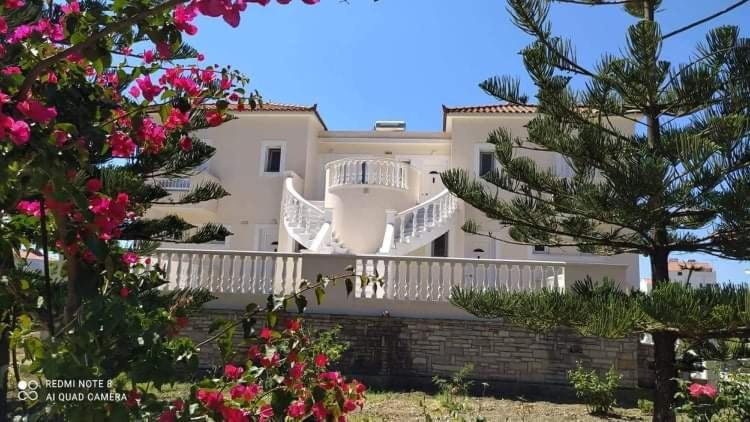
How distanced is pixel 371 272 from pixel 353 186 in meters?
4.23

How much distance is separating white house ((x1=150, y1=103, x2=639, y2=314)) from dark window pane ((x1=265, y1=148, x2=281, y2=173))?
3cm

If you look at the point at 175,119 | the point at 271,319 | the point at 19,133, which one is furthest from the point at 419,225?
the point at 19,133

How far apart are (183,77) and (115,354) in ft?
5.25

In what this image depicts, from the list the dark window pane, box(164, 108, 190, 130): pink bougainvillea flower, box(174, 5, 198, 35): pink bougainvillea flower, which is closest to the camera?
box(174, 5, 198, 35): pink bougainvillea flower

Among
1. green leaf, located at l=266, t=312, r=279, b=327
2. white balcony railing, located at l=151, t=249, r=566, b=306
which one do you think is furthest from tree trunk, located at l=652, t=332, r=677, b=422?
white balcony railing, located at l=151, t=249, r=566, b=306

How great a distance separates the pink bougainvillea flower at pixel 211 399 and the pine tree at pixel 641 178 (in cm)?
282

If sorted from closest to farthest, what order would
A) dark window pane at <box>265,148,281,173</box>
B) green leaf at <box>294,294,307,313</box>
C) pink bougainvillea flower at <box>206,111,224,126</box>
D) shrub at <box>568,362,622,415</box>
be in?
green leaf at <box>294,294,307,313</box>, pink bougainvillea flower at <box>206,111,224,126</box>, shrub at <box>568,362,622,415</box>, dark window pane at <box>265,148,281,173</box>

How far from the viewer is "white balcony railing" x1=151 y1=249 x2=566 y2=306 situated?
916 centimetres

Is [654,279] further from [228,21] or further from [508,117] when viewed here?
[508,117]

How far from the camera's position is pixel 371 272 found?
9750mm

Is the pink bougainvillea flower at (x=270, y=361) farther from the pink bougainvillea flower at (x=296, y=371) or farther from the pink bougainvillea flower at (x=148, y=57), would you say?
the pink bougainvillea flower at (x=148, y=57)

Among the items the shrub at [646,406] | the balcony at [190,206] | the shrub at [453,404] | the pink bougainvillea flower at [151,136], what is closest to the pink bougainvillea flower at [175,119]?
the pink bougainvillea flower at [151,136]

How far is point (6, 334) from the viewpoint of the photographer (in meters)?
2.26

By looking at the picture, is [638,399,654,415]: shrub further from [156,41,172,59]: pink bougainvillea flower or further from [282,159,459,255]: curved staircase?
[156,41,172,59]: pink bougainvillea flower
